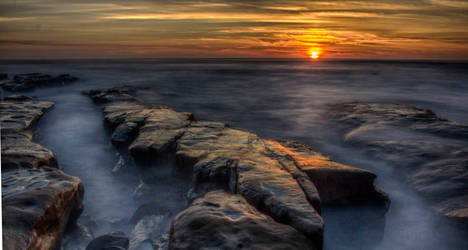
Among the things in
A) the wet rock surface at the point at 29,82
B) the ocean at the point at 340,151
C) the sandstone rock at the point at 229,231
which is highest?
the sandstone rock at the point at 229,231

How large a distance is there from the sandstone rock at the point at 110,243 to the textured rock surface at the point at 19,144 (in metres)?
1.34

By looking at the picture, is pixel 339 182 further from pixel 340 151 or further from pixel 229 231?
pixel 340 151

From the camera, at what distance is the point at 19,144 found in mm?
4258

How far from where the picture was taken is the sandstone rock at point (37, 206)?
230 centimetres

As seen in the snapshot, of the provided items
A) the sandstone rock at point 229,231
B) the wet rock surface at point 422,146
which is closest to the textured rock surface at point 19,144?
the sandstone rock at point 229,231

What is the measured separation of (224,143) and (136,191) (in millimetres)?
1447

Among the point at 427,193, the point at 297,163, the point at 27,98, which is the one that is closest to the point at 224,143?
the point at 297,163

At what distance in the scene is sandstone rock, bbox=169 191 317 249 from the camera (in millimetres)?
2080

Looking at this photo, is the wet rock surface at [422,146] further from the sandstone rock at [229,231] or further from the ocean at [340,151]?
the sandstone rock at [229,231]

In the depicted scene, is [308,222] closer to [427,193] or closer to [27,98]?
[427,193]

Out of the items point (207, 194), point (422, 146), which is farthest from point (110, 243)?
point (422, 146)

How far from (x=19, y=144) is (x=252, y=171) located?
11.1 ft

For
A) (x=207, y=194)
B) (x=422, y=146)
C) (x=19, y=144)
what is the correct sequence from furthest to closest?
1. (x=422, y=146)
2. (x=19, y=144)
3. (x=207, y=194)

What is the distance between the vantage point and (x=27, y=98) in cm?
959
